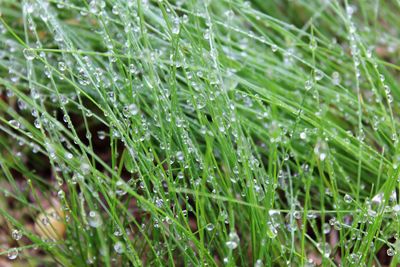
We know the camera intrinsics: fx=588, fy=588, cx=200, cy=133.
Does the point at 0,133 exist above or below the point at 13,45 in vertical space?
below

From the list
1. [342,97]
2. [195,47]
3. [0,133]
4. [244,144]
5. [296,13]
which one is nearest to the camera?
[244,144]

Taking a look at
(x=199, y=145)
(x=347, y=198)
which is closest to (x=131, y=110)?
(x=199, y=145)

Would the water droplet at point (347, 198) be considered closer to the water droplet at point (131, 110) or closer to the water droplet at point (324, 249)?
the water droplet at point (324, 249)

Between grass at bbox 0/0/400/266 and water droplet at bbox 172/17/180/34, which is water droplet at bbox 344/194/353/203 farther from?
water droplet at bbox 172/17/180/34

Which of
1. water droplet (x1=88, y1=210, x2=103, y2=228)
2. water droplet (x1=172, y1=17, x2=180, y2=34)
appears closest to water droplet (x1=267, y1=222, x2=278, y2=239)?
water droplet (x1=88, y1=210, x2=103, y2=228)

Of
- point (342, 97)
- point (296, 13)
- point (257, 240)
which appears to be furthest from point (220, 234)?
point (296, 13)

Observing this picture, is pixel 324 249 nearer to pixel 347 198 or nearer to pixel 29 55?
pixel 347 198

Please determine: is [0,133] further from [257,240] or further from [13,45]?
[257,240]

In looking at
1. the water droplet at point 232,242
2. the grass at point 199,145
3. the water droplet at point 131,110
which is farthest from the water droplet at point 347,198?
the water droplet at point 131,110
